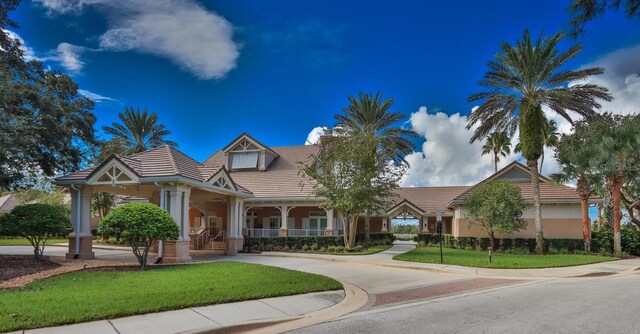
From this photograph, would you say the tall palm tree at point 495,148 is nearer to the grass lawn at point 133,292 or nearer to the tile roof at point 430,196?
the tile roof at point 430,196

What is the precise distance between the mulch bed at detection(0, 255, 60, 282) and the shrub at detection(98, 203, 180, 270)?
2.52 m

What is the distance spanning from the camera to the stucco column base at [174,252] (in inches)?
712

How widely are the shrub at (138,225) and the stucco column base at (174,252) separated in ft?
10.5

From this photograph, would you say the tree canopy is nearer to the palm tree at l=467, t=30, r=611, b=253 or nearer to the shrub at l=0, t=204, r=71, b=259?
the shrub at l=0, t=204, r=71, b=259

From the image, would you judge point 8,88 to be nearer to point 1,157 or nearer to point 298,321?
point 1,157

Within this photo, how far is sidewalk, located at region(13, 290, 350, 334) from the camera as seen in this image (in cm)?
699

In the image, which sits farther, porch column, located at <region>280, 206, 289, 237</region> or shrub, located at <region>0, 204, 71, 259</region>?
porch column, located at <region>280, 206, 289, 237</region>

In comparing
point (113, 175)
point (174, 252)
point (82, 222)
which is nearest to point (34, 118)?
point (113, 175)

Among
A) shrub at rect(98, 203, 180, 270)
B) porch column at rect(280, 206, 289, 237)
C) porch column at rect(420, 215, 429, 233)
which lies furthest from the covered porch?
porch column at rect(420, 215, 429, 233)

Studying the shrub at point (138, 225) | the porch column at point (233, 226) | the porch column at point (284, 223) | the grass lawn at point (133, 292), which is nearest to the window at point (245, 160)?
the porch column at point (284, 223)

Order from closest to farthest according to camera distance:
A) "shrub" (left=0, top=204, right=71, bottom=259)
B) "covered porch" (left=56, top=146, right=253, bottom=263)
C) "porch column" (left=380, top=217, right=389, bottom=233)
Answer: "shrub" (left=0, top=204, right=71, bottom=259) → "covered porch" (left=56, top=146, right=253, bottom=263) → "porch column" (left=380, top=217, right=389, bottom=233)

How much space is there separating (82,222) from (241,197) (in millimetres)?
8232

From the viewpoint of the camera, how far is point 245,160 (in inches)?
1427

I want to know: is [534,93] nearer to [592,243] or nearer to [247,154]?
[592,243]
